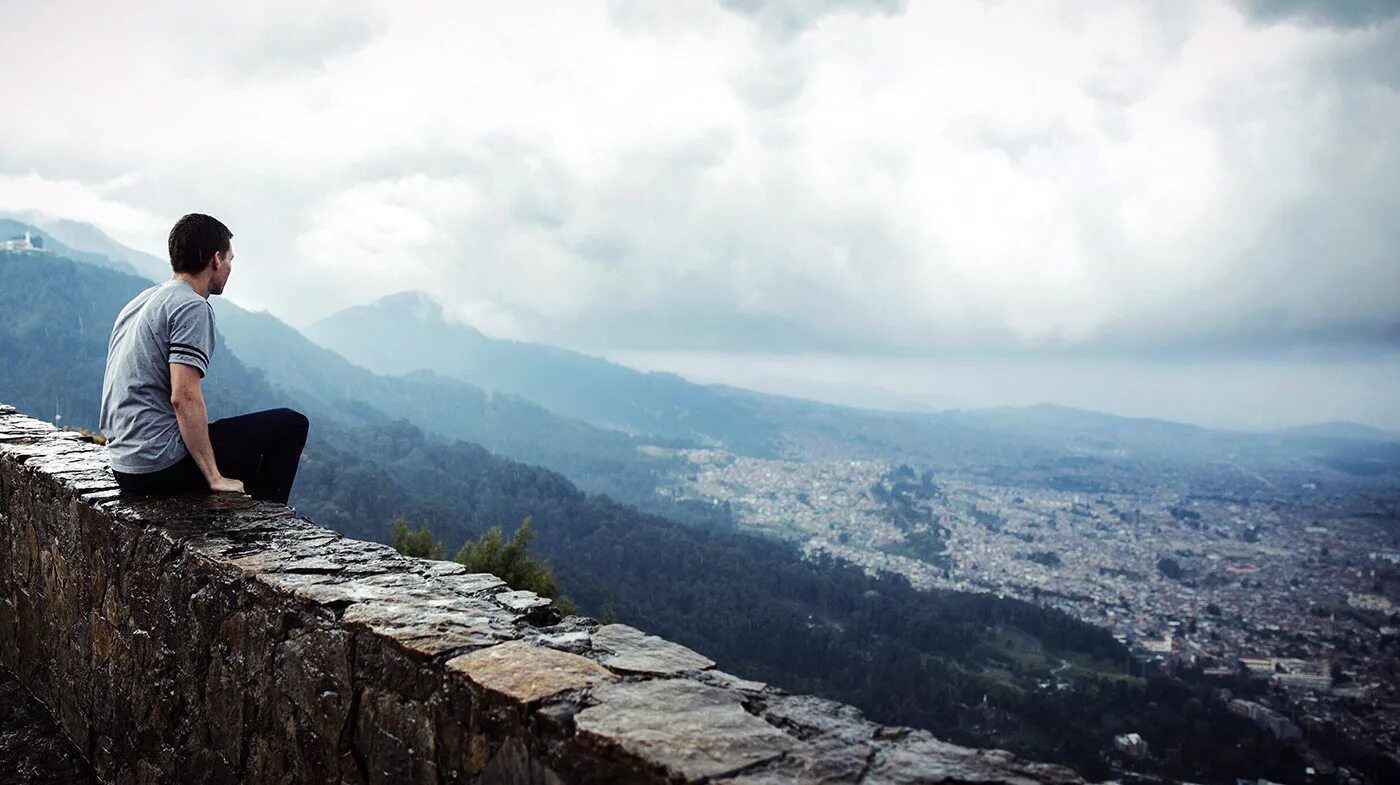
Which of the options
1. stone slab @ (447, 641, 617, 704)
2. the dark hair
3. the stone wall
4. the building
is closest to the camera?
the stone wall

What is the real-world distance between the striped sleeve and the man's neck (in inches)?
7.2

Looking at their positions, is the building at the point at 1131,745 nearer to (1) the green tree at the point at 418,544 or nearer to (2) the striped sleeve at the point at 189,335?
(1) the green tree at the point at 418,544

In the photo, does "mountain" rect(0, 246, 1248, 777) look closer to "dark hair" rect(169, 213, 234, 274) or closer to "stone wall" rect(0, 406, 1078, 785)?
"stone wall" rect(0, 406, 1078, 785)

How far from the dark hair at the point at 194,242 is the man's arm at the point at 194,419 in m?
0.60

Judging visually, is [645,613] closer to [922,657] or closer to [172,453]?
[922,657]

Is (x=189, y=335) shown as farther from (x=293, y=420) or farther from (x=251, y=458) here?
(x=251, y=458)

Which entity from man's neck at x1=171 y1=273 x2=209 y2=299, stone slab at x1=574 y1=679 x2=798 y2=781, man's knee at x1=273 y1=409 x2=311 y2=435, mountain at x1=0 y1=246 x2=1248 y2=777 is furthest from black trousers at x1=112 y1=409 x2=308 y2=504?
mountain at x1=0 y1=246 x2=1248 y2=777

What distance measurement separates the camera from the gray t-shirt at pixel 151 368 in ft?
11.8

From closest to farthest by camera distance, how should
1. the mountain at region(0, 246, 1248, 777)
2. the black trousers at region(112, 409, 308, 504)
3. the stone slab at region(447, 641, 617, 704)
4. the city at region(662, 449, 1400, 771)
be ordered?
the stone slab at region(447, 641, 617, 704) → the black trousers at region(112, 409, 308, 504) → the mountain at region(0, 246, 1248, 777) → the city at region(662, 449, 1400, 771)

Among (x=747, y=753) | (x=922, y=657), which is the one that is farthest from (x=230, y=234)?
(x=922, y=657)

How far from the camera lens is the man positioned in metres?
3.59

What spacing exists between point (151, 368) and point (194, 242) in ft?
2.33

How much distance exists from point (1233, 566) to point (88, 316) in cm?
17929

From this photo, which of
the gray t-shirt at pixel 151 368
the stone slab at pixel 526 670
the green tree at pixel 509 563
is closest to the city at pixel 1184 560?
the green tree at pixel 509 563
